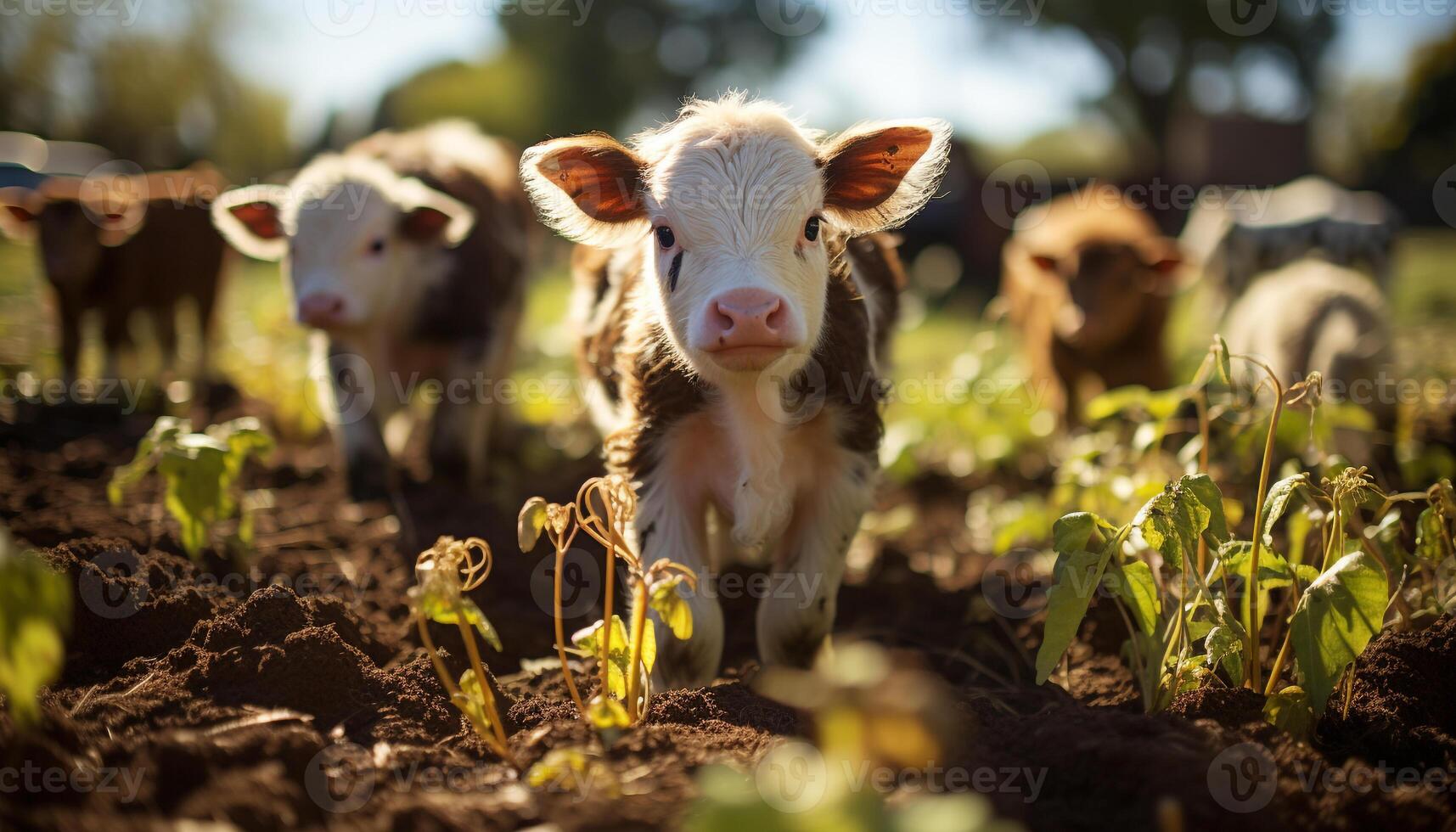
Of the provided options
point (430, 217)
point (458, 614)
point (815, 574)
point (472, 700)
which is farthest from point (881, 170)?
point (430, 217)

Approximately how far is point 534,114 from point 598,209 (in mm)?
30654

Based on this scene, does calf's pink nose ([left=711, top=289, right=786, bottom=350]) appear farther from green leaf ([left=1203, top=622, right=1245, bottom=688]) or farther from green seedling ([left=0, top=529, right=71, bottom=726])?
green seedling ([left=0, top=529, right=71, bottom=726])

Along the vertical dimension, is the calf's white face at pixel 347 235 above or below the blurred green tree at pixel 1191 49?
below

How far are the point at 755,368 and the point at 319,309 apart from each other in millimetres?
2944

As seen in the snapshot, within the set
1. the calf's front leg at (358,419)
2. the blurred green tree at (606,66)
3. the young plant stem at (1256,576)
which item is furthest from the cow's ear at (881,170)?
the blurred green tree at (606,66)

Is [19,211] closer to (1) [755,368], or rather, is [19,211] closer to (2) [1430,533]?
(1) [755,368]

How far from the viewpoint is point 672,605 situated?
232 centimetres

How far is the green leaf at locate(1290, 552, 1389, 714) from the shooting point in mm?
2355

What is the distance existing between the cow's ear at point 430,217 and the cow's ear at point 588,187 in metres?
2.05

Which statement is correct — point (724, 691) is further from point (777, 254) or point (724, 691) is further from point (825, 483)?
point (777, 254)

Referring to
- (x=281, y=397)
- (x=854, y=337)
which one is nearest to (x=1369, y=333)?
(x=854, y=337)

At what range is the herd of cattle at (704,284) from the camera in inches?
126

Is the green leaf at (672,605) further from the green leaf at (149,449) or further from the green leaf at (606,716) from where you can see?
the green leaf at (149,449)

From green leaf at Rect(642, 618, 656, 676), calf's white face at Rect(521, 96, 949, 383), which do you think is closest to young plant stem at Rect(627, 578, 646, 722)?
green leaf at Rect(642, 618, 656, 676)
